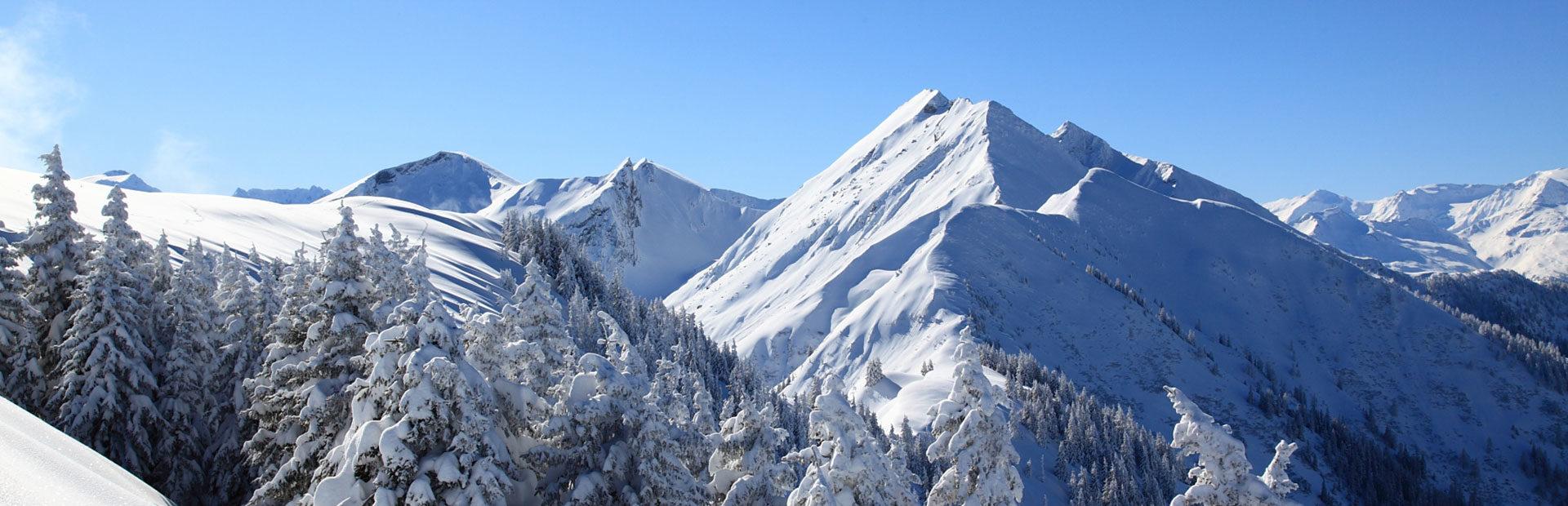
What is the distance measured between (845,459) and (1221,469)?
26.9 feet

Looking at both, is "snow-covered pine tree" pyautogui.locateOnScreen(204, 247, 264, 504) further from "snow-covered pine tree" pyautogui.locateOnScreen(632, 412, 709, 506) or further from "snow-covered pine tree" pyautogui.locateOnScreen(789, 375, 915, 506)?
"snow-covered pine tree" pyautogui.locateOnScreen(789, 375, 915, 506)

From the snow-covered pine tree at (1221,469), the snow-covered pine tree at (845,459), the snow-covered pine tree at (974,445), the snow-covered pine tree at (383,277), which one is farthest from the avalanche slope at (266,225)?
the snow-covered pine tree at (1221,469)

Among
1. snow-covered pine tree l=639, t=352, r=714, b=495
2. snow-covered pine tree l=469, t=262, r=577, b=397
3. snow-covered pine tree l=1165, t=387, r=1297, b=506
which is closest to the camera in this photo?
snow-covered pine tree l=639, t=352, r=714, b=495

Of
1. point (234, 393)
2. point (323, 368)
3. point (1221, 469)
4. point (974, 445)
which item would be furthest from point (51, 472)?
point (234, 393)

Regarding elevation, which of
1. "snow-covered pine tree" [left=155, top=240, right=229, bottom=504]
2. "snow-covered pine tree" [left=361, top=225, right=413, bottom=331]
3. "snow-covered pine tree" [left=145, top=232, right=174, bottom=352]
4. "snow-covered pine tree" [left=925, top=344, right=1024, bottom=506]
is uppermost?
"snow-covered pine tree" [left=361, top=225, right=413, bottom=331]

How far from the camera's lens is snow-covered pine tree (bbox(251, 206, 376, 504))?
16.3 m

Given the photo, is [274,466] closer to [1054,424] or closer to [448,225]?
[1054,424]

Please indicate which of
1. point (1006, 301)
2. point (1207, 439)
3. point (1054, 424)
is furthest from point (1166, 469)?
point (1207, 439)

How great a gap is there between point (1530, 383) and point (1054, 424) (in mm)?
141510

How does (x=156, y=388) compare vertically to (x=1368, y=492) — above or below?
above

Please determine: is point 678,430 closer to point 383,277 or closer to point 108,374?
point 383,277

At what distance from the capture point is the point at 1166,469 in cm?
11331

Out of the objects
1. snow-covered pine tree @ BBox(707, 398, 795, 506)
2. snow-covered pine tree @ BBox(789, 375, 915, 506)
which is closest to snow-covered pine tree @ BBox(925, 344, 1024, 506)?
snow-covered pine tree @ BBox(789, 375, 915, 506)

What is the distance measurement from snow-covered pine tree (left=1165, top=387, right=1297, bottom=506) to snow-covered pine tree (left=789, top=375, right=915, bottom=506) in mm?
6297
